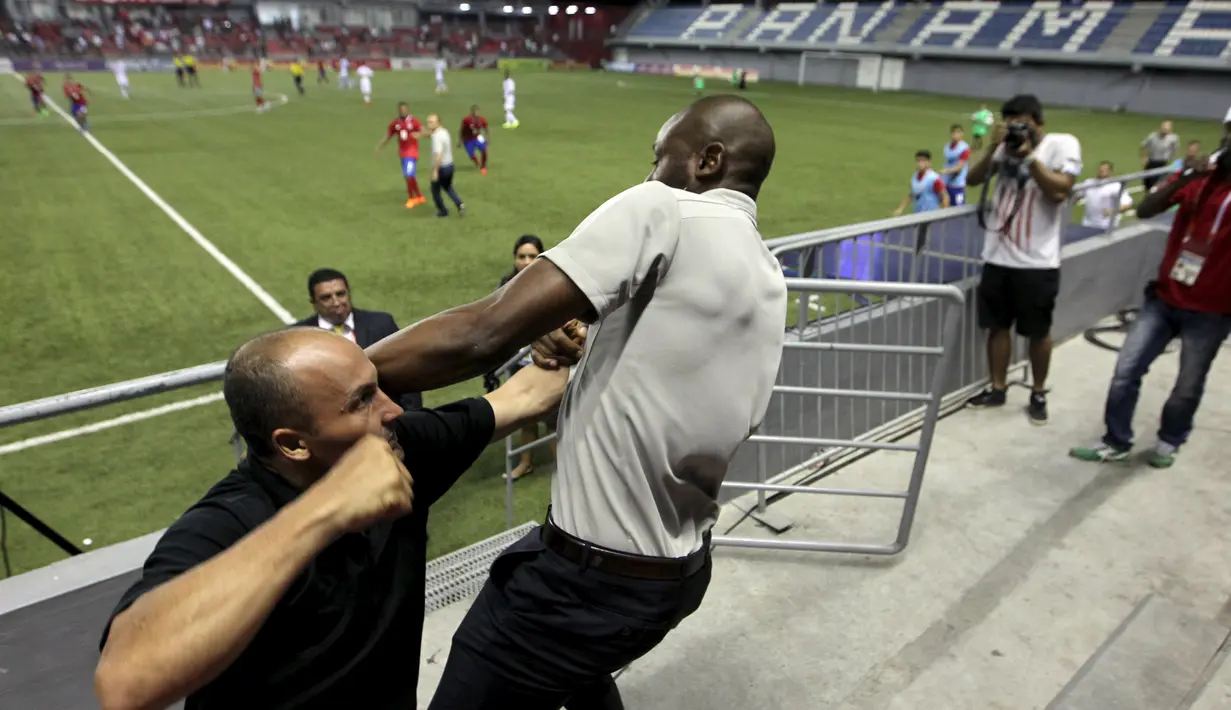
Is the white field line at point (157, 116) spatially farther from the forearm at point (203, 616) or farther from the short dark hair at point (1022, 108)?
the forearm at point (203, 616)

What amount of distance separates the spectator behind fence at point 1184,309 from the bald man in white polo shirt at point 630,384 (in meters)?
4.26

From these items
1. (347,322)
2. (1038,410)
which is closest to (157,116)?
(347,322)

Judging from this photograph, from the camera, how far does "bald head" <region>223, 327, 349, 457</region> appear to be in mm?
1540

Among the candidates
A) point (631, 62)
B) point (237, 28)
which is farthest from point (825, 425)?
point (237, 28)

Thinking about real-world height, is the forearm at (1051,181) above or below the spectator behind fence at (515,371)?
above

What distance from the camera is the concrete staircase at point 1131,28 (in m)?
38.3

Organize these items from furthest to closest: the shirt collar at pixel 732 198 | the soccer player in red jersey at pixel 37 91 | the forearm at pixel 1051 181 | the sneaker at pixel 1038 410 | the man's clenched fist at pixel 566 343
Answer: the soccer player in red jersey at pixel 37 91 < the sneaker at pixel 1038 410 < the forearm at pixel 1051 181 < the man's clenched fist at pixel 566 343 < the shirt collar at pixel 732 198

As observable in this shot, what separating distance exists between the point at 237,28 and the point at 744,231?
72.7 meters

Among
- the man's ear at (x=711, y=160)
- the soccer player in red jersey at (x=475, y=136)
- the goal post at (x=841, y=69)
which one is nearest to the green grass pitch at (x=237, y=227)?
the soccer player in red jersey at (x=475, y=136)

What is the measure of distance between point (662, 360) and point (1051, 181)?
486cm

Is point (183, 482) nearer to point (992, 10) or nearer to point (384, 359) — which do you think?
point (384, 359)

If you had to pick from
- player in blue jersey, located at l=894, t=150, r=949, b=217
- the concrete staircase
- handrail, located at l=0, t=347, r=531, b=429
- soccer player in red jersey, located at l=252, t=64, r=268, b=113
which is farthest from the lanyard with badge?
the concrete staircase

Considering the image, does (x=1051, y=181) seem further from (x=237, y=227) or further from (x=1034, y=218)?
(x=237, y=227)

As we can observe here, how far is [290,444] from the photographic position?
5.24ft
